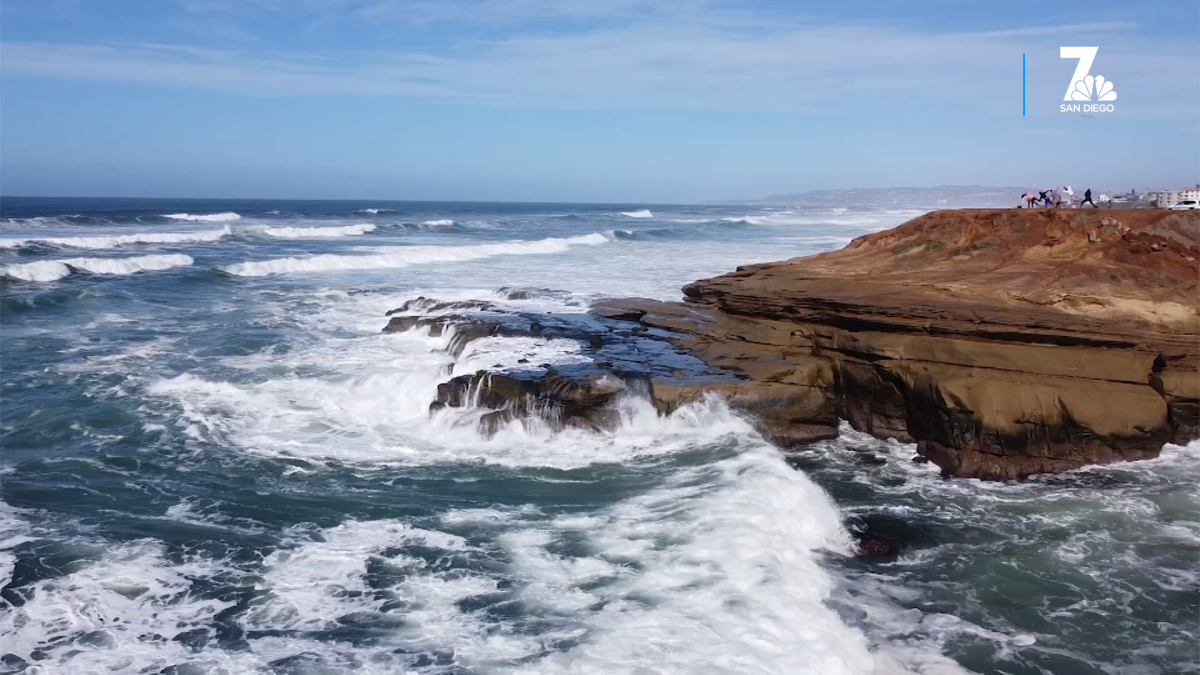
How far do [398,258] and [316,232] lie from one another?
1732cm

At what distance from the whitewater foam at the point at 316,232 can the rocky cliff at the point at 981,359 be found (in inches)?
1517

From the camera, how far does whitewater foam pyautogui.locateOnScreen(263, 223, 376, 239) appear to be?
48469mm

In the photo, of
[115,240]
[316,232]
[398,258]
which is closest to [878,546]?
[398,258]

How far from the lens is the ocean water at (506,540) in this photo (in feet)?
22.5

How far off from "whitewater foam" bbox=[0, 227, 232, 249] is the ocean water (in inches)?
948

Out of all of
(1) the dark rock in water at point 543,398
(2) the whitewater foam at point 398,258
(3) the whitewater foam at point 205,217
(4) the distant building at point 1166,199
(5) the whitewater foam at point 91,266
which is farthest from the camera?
(3) the whitewater foam at point 205,217

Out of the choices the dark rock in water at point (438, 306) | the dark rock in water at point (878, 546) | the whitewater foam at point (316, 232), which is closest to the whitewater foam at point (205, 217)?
the whitewater foam at point (316, 232)

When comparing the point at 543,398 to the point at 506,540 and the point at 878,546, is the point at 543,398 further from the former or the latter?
the point at 878,546

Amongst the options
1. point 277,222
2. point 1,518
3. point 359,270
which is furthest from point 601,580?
point 277,222

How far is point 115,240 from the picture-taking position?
39.2m

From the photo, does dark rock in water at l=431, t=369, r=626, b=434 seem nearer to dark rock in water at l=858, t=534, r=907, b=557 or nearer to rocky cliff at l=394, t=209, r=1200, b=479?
rocky cliff at l=394, t=209, r=1200, b=479

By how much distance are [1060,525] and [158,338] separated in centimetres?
1732

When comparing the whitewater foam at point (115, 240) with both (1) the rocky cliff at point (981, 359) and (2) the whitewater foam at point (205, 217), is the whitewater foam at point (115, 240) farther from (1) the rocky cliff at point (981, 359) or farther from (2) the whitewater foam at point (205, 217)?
(1) the rocky cliff at point (981, 359)

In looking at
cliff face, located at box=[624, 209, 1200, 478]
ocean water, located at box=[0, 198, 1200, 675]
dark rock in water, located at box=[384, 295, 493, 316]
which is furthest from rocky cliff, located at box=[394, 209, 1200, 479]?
dark rock in water, located at box=[384, 295, 493, 316]
